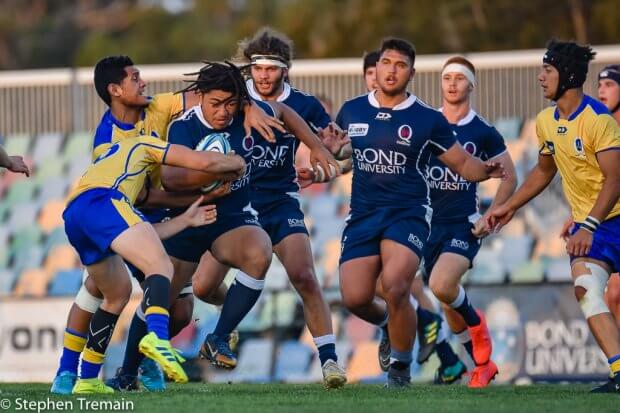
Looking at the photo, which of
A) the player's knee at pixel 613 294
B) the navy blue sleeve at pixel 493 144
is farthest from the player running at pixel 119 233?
the player's knee at pixel 613 294

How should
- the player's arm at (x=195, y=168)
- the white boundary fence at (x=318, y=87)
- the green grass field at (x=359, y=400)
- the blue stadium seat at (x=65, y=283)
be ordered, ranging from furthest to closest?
the white boundary fence at (x=318, y=87), the blue stadium seat at (x=65, y=283), the player's arm at (x=195, y=168), the green grass field at (x=359, y=400)

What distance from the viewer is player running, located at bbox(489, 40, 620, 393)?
29.5 ft

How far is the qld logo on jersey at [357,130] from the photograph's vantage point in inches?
394

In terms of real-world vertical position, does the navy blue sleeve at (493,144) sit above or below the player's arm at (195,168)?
above

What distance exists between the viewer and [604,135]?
29.7 ft

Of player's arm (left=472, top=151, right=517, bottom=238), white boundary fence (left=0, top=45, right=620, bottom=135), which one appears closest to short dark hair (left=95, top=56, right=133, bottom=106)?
player's arm (left=472, top=151, right=517, bottom=238)

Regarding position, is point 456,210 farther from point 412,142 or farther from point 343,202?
point 343,202

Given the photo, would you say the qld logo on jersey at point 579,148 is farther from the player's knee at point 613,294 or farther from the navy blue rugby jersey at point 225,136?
the player's knee at point 613,294

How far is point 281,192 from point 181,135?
1.11 m

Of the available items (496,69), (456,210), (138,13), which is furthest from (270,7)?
(456,210)

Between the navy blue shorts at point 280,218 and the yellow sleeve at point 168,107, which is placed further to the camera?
the navy blue shorts at point 280,218

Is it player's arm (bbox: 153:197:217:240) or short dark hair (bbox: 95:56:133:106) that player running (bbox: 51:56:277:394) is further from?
player's arm (bbox: 153:197:217:240)

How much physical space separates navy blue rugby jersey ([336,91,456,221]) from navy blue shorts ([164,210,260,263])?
96 centimetres

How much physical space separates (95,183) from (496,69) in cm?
882
